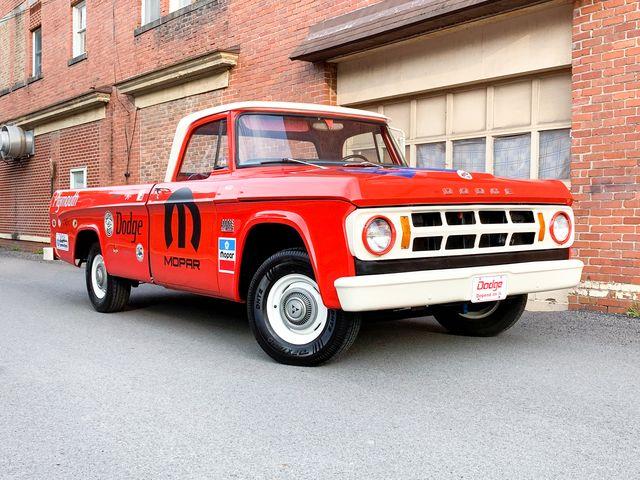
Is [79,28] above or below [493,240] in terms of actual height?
above

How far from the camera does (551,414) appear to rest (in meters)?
3.56

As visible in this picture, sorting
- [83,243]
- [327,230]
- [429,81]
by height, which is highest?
[429,81]

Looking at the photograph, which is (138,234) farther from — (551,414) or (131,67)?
(131,67)

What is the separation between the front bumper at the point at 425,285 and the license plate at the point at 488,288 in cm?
3

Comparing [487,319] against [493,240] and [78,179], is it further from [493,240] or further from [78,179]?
[78,179]

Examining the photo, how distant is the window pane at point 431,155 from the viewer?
8742 mm

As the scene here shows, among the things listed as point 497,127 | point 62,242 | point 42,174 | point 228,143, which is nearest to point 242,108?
point 228,143

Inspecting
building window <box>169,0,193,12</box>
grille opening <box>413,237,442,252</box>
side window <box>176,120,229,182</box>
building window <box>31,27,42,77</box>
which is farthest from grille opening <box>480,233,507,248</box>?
building window <box>31,27,42,77</box>

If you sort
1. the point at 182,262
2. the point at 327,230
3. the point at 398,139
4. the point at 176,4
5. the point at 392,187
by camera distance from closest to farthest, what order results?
the point at 392,187, the point at 327,230, the point at 182,262, the point at 398,139, the point at 176,4

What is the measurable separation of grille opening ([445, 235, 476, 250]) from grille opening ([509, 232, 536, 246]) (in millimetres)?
370

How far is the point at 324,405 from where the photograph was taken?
372cm

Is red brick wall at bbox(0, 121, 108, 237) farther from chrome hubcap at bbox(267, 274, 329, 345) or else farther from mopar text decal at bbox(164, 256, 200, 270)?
chrome hubcap at bbox(267, 274, 329, 345)

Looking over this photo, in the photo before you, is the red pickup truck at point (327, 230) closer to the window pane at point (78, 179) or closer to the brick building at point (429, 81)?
the brick building at point (429, 81)

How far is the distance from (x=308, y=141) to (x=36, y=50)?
55.8 ft
